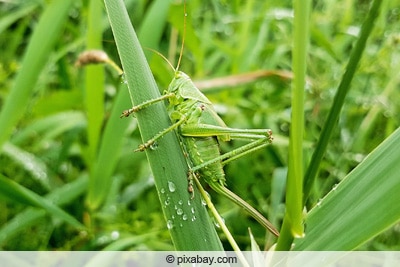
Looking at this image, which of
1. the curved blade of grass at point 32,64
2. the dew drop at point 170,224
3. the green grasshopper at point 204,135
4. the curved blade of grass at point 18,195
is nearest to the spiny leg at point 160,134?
the green grasshopper at point 204,135

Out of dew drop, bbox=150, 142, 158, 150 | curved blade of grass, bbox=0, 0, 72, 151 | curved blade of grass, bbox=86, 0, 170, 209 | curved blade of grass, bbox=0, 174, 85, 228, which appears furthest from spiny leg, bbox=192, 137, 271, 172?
curved blade of grass, bbox=0, 0, 72, 151

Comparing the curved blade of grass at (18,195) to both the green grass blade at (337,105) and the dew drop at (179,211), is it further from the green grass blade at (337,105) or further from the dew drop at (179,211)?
the green grass blade at (337,105)

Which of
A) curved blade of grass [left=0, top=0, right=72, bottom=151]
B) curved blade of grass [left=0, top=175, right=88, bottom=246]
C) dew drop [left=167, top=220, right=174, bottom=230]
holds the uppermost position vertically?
curved blade of grass [left=0, top=0, right=72, bottom=151]

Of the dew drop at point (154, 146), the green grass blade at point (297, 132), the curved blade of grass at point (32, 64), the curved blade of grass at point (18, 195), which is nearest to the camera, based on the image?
the green grass blade at point (297, 132)

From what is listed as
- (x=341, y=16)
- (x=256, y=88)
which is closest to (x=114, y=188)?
(x=256, y=88)

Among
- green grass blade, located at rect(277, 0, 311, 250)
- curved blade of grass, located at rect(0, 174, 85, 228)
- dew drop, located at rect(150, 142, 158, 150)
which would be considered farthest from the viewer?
curved blade of grass, located at rect(0, 174, 85, 228)

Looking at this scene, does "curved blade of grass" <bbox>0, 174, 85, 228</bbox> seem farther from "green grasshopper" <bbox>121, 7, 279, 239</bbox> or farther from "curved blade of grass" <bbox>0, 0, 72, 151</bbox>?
"green grasshopper" <bbox>121, 7, 279, 239</bbox>

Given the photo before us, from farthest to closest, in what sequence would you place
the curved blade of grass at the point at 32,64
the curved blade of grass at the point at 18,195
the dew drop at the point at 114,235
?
the dew drop at the point at 114,235
the curved blade of grass at the point at 32,64
the curved blade of grass at the point at 18,195
